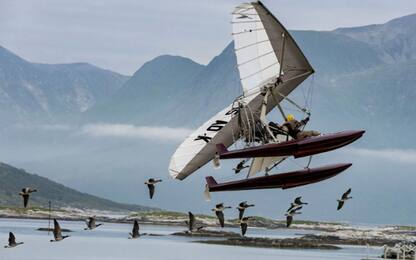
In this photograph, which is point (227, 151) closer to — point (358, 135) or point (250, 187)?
point (250, 187)

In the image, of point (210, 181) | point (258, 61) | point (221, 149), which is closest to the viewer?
point (221, 149)

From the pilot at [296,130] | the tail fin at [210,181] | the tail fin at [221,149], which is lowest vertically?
the tail fin at [210,181]

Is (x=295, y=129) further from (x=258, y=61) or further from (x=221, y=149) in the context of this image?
(x=258, y=61)

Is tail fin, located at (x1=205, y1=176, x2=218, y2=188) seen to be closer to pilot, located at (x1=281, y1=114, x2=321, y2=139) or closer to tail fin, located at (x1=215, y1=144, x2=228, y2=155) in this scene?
tail fin, located at (x1=215, y1=144, x2=228, y2=155)

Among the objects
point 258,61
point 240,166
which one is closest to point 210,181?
point 240,166

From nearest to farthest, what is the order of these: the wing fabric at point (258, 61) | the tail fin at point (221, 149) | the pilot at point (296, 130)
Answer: the pilot at point (296, 130), the tail fin at point (221, 149), the wing fabric at point (258, 61)

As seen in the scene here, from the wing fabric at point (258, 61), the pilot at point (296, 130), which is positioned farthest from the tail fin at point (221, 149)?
the pilot at point (296, 130)

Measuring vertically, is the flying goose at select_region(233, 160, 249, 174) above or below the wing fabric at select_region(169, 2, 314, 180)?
below

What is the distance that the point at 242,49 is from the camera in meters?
90.0

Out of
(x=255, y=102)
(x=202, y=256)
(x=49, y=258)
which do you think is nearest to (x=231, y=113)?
(x=255, y=102)

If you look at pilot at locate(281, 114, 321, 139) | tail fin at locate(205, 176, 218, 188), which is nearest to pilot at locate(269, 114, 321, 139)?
pilot at locate(281, 114, 321, 139)

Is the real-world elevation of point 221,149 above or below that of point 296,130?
below

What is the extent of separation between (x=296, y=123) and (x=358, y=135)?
14.2 ft

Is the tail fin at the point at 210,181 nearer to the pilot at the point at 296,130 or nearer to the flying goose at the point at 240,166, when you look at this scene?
the flying goose at the point at 240,166
